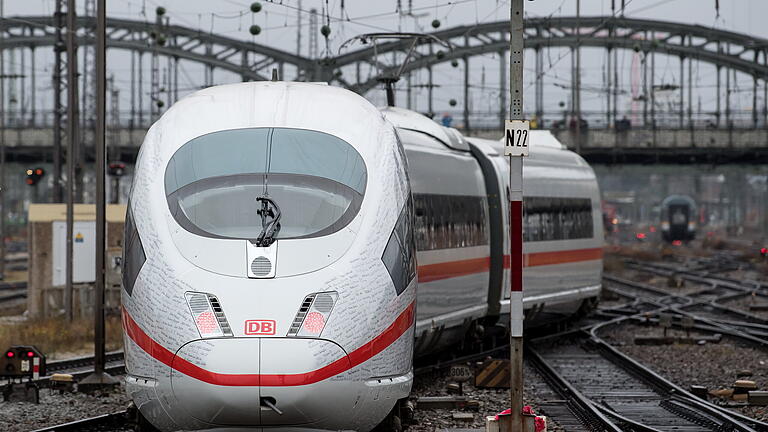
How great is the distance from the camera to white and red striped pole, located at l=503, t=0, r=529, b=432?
11180 millimetres

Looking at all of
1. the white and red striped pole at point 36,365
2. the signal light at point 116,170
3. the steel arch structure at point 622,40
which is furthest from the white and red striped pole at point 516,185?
the steel arch structure at point 622,40

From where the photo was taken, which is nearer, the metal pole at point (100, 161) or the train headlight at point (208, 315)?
the train headlight at point (208, 315)

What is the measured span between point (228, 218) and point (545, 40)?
5204 centimetres

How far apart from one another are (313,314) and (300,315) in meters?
0.10

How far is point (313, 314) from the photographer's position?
29.7 feet

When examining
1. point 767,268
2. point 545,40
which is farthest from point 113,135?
point 767,268

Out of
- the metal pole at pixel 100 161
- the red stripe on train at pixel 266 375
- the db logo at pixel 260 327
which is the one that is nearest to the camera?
the red stripe on train at pixel 266 375

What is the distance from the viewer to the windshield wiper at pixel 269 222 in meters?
9.43

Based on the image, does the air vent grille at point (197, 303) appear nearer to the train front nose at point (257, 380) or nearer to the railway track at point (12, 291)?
the train front nose at point (257, 380)

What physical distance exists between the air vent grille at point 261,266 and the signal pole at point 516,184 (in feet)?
8.69

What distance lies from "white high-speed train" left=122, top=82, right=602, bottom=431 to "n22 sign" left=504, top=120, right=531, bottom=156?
0.97m

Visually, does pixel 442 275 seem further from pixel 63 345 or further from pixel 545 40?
pixel 545 40

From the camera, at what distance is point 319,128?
10359mm

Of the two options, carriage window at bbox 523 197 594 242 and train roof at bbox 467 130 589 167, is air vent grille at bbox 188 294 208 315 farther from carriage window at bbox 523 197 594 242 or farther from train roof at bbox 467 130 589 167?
carriage window at bbox 523 197 594 242
